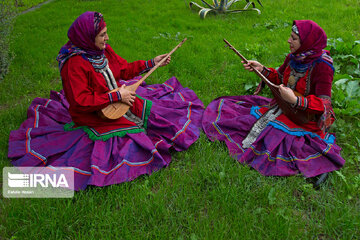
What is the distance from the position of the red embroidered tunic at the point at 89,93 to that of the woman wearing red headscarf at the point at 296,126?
43.6 inches

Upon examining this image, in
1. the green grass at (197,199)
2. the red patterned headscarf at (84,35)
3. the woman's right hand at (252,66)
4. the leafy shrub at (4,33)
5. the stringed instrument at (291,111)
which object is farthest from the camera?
the leafy shrub at (4,33)

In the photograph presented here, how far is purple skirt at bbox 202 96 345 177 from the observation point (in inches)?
105

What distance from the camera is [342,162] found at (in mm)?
2652

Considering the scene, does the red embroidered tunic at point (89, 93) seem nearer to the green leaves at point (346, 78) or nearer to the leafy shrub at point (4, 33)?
the leafy shrub at point (4, 33)

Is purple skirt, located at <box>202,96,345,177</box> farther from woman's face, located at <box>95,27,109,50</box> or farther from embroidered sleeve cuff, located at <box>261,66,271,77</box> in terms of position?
woman's face, located at <box>95,27,109,50</box>

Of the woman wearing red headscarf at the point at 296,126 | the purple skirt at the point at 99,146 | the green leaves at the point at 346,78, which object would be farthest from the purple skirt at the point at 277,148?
the green leaves at the point at 346,78

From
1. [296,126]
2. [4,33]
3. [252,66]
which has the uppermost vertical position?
[252,66]

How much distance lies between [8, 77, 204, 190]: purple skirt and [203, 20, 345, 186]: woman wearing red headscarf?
0.40m

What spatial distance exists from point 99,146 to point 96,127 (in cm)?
23

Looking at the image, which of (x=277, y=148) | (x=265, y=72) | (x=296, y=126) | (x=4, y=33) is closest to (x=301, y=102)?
(x=296, y=126)

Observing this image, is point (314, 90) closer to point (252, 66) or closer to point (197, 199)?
point (252, 66)

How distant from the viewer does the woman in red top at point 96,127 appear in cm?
262

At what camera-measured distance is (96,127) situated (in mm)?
2939

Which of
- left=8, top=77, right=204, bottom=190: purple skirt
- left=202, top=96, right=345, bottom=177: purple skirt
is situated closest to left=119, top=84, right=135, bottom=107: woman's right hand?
left=8, top=77, right=204, bottom=190: purple skirt
